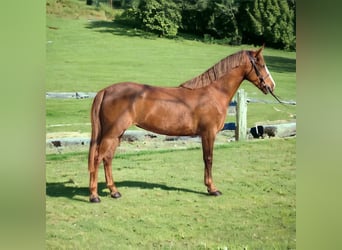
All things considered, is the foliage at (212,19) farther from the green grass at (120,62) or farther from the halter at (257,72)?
the halter at (257,72)

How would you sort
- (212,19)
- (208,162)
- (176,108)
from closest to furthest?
(176,108) → (208,162) → (212,19)

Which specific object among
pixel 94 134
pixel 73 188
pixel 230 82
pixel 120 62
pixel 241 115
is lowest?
pixel 73 188

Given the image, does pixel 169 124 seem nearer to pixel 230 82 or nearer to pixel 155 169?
pixel 155 169

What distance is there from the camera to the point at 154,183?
3801 mm

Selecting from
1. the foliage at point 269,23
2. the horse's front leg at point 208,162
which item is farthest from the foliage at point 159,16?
the horse's front leg at point 208,162

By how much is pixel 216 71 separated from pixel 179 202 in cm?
115

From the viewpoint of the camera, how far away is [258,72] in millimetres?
3934

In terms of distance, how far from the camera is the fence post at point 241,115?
13.1 ft

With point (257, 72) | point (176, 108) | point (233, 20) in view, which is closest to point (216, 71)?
point (257, 72)
